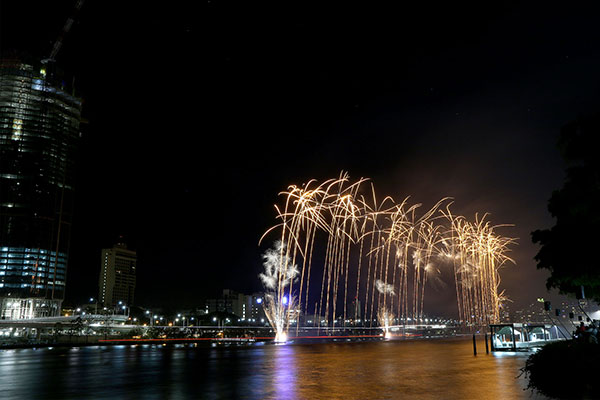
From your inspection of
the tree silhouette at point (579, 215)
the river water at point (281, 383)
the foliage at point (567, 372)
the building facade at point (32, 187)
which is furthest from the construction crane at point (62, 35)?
the foliage at point (567, 372)

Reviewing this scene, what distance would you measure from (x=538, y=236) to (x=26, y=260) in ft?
400

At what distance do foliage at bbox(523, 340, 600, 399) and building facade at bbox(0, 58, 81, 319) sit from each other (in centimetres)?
12141

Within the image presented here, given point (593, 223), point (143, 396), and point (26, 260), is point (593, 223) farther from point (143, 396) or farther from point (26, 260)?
point (26, 260)

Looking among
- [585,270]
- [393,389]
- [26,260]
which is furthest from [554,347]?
[26,260]

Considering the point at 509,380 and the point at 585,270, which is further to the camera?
the point at 509,380

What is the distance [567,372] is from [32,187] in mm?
126269

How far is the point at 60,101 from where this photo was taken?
123438mm

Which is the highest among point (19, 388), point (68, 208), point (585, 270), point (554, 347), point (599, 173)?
point (68, 208)

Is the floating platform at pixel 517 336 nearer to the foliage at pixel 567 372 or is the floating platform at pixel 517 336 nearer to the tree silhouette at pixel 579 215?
the tree silhouette at pixel 579 215

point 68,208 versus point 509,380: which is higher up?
point 68,208

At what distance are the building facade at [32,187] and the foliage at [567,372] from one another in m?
121

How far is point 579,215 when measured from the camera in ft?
45.1

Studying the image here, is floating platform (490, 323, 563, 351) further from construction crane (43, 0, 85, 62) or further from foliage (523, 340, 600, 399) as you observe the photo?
construction crane (43, 0, 85, 62)

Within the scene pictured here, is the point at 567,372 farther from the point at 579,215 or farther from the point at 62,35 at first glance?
the point at 62,35
